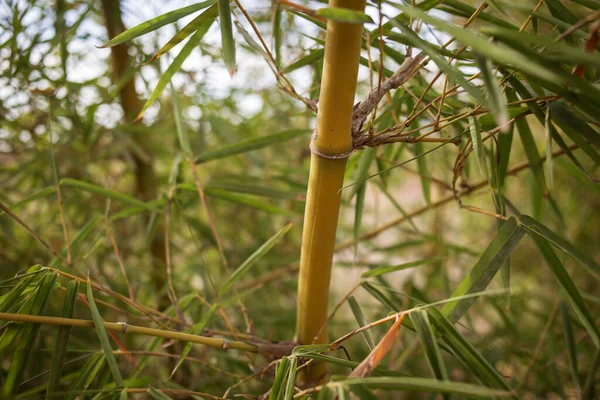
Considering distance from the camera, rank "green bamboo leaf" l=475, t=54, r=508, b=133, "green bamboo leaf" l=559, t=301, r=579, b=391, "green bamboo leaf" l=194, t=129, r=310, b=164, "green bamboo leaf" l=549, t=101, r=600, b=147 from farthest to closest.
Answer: "green bamboo leaf" l=194, t=129, r=310, b=164 → "green bamboo leaf" l=559, t=301, r=579, b=391 → "green bamboo leaf" l=549, t=101, r=600, b=147 → "green bamboo leaf" l=475, t=54, r=508, b=133

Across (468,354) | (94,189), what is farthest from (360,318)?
(94,189)

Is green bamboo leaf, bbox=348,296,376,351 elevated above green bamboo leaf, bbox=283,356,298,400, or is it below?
above

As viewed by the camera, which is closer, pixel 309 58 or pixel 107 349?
pixel 107 349

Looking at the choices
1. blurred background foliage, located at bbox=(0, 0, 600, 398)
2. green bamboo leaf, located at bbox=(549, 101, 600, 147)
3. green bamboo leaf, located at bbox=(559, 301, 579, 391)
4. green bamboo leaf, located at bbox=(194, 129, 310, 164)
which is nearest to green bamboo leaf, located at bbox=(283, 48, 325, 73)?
blurred background foliage, located at bbox=(0, 0, 600, 398)

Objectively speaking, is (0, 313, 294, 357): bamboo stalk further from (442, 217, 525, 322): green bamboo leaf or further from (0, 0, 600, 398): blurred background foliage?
(442, 217, 525, 322): green bamboo leaf

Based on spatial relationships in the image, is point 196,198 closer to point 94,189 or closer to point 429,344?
point 94,189

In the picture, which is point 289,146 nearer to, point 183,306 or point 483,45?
point 183,306
